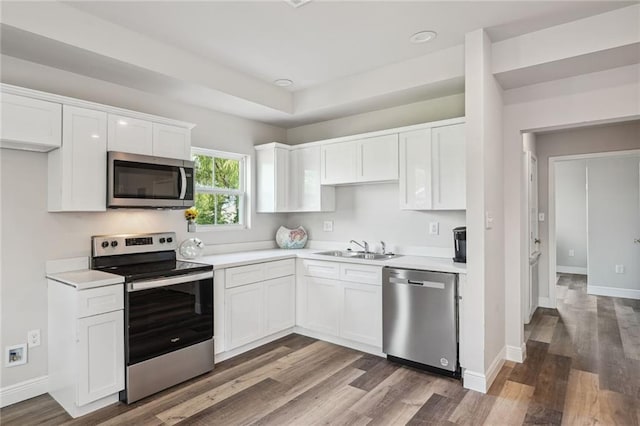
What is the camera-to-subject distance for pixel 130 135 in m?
2.88

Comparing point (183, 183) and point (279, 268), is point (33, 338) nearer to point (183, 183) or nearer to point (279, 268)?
point (183, 183)

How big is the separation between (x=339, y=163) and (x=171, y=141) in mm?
1698

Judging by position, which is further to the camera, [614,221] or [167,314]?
[614,221]

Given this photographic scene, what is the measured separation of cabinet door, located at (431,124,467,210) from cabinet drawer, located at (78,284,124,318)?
2642 millimetres

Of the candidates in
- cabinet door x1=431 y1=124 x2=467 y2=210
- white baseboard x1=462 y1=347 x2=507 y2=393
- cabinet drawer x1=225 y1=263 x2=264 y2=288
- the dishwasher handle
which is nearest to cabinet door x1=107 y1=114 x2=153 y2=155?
cabinet drawer x1=225 y1=263 x2=264 y2=288

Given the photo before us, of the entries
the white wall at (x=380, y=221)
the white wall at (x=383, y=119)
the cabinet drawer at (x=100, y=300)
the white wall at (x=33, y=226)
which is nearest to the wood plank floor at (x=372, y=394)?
the white wall at (x=33, y=226)

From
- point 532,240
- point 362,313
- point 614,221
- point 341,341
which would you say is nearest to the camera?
point 362,313

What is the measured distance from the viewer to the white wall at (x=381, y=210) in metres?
3.55

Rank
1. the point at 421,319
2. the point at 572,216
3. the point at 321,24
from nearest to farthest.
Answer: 1. the point at 321,24
2. the point at 421,319
3. the point at 572,216

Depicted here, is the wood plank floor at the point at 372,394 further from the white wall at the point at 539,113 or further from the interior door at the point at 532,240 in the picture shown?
the interior door at the point at 532,240

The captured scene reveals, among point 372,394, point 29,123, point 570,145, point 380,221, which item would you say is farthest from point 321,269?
point 570,145

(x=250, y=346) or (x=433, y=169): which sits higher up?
(x=433, y=169)

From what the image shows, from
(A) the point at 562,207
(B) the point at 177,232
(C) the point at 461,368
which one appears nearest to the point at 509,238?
(C) the point at 461,368

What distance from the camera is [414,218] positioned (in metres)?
3.73
